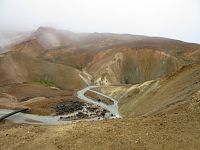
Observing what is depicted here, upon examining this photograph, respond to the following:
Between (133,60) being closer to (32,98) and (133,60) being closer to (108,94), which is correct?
(108,94)

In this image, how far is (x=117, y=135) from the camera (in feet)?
75.2

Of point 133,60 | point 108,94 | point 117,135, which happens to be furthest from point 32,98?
point 117,135

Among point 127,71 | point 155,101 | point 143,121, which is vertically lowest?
point 127,71

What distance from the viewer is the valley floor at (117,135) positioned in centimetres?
2172

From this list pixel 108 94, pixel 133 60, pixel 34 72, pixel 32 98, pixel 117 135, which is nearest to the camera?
pixel 117 135

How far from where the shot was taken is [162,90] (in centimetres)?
6575

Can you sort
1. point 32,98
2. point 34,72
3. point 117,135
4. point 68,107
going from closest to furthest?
1. point 117,135
2. point 68,107
3. point 32,98
4. point 34,72

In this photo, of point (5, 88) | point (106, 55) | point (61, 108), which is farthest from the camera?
point (106, 55)

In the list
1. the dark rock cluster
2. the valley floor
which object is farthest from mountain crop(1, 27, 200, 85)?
the valley floor

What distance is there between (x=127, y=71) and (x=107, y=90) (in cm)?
4247

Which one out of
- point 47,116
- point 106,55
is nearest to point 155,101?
point 47,116

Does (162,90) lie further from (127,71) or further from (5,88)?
(127,71)

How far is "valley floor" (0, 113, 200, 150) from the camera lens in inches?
855

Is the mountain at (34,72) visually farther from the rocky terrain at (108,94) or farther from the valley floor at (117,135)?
the valley floor at (117,135)
